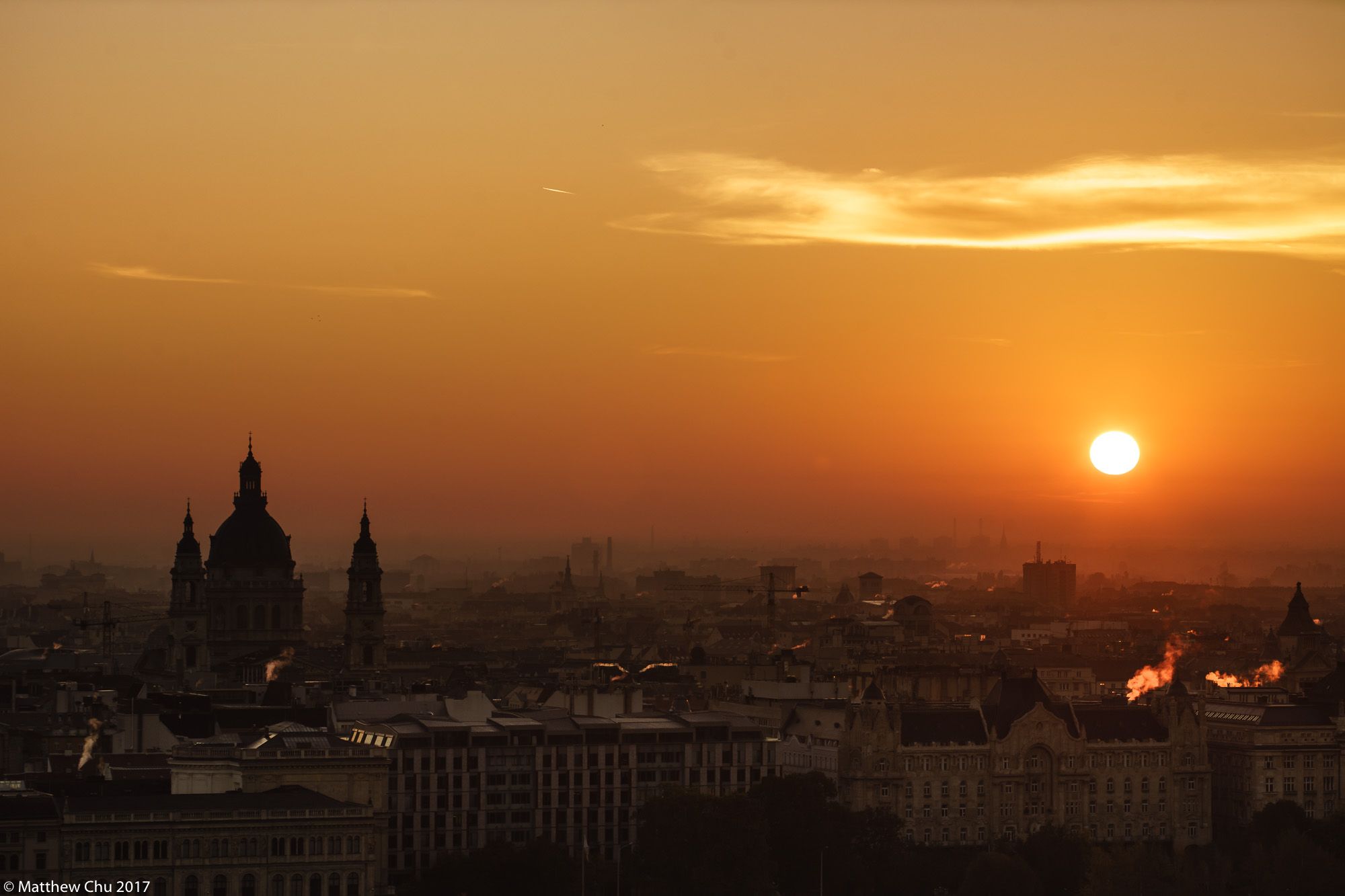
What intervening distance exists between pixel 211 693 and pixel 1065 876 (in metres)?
72.9

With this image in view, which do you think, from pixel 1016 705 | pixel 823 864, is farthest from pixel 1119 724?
pixel 823 864

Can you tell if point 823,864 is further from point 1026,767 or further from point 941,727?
point 1026,767

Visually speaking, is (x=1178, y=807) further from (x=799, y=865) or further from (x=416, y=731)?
(x=416, y=731)

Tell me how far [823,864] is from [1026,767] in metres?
24.6

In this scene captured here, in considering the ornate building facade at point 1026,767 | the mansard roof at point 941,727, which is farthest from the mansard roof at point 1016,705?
the mansard roof at point 941,727

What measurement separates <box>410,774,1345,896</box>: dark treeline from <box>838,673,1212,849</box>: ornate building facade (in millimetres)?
7902

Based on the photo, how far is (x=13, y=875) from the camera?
101 metres

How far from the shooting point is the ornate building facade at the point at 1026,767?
139875 millimetres

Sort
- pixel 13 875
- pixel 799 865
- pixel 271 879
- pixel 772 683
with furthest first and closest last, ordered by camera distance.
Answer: pixel 772 683 < pixel 799 865 < pixel 271 879 < pixel 13 875

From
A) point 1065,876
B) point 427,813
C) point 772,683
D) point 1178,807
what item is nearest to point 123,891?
point 427,813

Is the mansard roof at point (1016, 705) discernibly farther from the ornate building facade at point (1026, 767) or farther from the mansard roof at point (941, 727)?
the mansard roof at point (941, 727)

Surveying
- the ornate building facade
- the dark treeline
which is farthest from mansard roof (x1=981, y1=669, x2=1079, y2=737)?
the dark treeline

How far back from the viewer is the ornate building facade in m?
140

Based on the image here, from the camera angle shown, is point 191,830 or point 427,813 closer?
point 191,830
